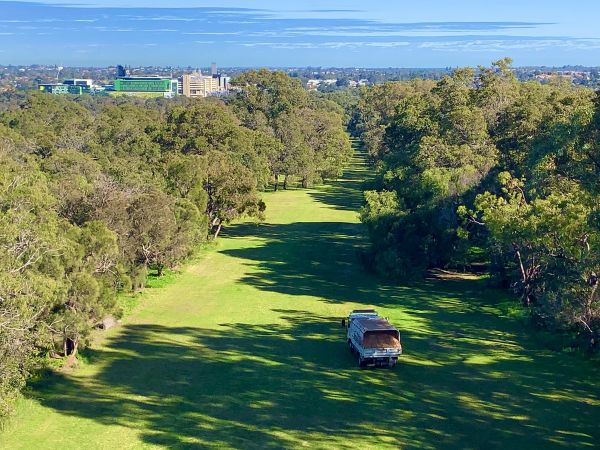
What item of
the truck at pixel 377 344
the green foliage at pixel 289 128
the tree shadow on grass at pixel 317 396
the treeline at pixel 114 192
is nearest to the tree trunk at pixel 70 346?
the treeline at pixel 114 192

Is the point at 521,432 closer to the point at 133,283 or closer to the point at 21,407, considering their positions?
the point at 21,407

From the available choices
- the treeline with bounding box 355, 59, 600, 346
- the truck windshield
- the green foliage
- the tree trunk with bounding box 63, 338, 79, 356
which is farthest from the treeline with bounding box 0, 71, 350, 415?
the treeline with bounding box 355, 59, 600, 346

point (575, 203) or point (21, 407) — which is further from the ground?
point (575, 203)

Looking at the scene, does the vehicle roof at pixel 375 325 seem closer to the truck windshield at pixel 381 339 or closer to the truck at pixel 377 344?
the truck at pixel 377 344

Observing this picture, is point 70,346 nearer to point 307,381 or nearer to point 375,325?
point 307,381

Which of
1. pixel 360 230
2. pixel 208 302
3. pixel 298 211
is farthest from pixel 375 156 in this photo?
pixel 208 302

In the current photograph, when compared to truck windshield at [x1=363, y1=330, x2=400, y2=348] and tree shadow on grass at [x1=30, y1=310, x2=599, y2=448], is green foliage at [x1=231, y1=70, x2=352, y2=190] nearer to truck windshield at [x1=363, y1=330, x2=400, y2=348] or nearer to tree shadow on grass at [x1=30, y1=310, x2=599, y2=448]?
tree shadow on grass at [x1=30, y1=310, x2=599, y2=448]
